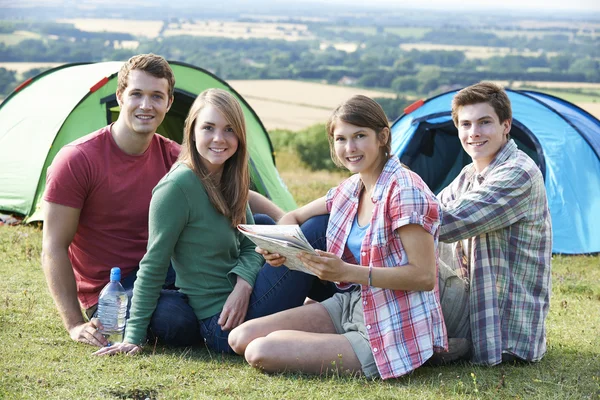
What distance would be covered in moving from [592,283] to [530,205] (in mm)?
2670

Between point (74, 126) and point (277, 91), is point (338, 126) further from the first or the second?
point (277, 91)

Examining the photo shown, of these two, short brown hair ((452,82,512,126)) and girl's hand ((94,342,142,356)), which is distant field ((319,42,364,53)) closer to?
short brown hair ((452,82,512,126))

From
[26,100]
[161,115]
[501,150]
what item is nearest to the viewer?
[501,150]

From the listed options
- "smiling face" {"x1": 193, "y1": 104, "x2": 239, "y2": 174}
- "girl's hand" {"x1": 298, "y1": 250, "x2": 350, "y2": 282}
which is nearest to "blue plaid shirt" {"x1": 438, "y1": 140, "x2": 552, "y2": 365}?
"girl's hand" {"x1": 298, "y1": 250, "x2": 350, "y2": 282}

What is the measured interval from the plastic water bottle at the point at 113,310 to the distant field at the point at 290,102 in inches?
870

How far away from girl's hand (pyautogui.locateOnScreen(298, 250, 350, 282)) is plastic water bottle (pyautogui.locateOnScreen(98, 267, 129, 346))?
1.11 m

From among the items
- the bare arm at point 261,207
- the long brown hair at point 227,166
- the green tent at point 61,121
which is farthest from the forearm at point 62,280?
the green tent at point 61,121

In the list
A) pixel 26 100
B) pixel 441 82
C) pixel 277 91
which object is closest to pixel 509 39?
pixel 441 82

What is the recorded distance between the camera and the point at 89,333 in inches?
149

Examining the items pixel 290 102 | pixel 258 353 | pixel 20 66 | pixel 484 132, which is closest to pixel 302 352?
pixel 258 353

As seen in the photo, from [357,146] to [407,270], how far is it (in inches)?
24.5

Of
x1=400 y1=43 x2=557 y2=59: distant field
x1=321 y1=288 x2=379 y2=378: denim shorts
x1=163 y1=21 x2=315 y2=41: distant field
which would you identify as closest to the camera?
x1=321 y1=288 x2=379 y2=378: denim shorts

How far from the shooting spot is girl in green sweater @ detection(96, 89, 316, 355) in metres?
3.57

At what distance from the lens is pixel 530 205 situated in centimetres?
360
